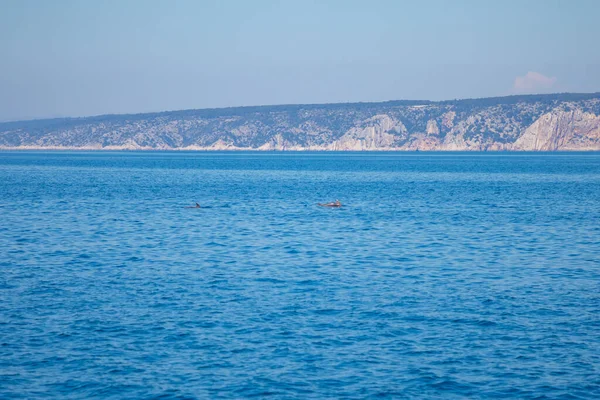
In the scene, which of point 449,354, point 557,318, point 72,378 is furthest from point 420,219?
point 72,378

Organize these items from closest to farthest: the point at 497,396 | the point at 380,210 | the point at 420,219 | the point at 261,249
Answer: the point at 497,396 < the point at 261,249 < the point at 420,219 < the point at 380,210

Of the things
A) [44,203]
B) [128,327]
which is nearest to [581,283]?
[128,327]

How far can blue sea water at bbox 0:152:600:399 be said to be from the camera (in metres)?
15.2

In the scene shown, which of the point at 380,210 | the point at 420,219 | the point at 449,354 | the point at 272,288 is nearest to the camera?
the point at 449,354

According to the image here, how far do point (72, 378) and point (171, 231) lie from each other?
24613mm

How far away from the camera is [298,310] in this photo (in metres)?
20.6

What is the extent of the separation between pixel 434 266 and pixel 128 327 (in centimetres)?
1314

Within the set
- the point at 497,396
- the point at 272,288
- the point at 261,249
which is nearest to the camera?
the point at 497,396

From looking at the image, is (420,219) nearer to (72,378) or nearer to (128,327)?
(128,327)

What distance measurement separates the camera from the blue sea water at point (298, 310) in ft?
49.8

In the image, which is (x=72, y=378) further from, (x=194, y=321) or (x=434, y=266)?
(x=434, y=266)

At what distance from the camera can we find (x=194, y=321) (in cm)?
1939

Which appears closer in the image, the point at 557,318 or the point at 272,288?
the point at 557,318

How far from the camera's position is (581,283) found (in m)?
24.5
